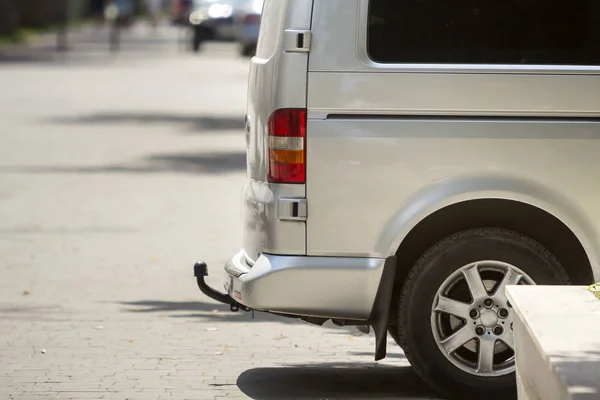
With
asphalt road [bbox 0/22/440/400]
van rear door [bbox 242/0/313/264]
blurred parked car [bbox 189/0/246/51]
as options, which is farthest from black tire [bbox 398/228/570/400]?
blurred parked car [bbox 189/0/246/51]

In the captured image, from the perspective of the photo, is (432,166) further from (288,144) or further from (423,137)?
(288,144)

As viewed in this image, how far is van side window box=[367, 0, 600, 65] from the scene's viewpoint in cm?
618

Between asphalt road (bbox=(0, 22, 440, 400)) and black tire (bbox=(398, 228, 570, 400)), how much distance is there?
0.30 m

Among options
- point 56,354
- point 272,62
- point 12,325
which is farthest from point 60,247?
point 272,62

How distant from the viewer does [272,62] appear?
6.25m

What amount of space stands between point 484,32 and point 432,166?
62 centimetres

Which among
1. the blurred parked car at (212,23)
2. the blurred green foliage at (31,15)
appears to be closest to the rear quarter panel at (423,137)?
the blurred parked car at (212,23)

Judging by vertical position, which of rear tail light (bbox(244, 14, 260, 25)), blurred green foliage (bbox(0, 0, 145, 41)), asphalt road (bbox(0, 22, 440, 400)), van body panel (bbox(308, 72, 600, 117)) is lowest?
asphalt road (bbox(0, 22, 440, 400))

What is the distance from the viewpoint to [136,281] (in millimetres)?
9773

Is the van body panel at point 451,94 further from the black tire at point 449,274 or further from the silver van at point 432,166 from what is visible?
the black tire at point 449,274

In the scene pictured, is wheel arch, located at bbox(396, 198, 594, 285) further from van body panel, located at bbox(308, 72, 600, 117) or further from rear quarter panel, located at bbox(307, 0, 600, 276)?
van body panel, located at bbox(308, 72, 600, 117)

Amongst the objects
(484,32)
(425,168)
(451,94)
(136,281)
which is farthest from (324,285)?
(136,281)

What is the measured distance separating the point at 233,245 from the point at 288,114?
17.2 ft

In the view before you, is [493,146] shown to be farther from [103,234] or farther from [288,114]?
[103,234]
